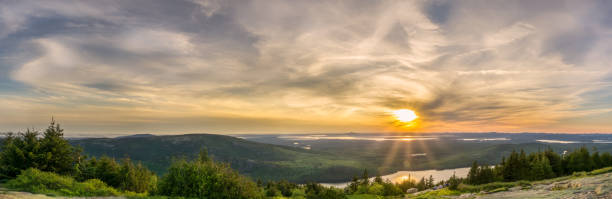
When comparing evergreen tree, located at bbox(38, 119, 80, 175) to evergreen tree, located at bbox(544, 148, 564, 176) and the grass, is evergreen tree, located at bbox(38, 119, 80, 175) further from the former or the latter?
evergreen tree, located at bbox(544, 148, 564, 176)

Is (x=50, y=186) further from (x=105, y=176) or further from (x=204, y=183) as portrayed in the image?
(x=105, y=176)

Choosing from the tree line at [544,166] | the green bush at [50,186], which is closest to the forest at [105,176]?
the green bush at [50,186]

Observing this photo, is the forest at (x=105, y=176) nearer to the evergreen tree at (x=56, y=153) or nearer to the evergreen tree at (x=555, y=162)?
the evergreen tree at (x=56, y=153)

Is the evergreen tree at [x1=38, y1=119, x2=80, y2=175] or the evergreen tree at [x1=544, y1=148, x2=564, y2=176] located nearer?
the evergreen tree at [x1=38, y1=119, x2=80, y2=175]

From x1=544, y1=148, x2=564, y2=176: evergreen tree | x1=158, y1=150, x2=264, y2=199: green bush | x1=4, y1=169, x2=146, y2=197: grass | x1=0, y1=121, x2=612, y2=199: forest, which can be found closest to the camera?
x1=4, y1=169, x2=146, y2=197: grass

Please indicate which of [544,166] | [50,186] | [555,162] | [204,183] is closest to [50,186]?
[50,186]

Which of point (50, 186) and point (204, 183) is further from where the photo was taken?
point (204, 183)

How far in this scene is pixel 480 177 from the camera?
166ft

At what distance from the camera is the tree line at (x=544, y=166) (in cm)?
4450

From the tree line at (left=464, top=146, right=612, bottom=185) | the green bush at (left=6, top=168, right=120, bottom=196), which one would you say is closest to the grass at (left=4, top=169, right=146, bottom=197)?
the green bush at (left=6, top=168, right=120, bottom=196)

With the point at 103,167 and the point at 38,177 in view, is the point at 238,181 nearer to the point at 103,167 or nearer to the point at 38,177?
the point at 38,177

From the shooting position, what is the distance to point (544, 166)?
146 ft

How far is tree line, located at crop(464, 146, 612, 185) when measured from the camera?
44500 mm

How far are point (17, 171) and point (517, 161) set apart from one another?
218ft
